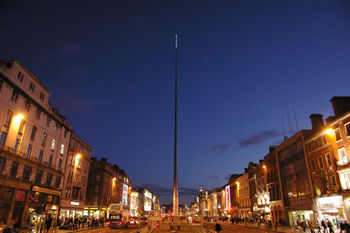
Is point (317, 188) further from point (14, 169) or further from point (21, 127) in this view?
point (21, 127)

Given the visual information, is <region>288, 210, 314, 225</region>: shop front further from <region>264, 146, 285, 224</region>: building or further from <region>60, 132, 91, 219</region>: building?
<region>60, 132, 91, 219</region>: building

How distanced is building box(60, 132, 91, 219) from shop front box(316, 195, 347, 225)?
50.8 metres

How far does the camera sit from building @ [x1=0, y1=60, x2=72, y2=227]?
36062 millimetres

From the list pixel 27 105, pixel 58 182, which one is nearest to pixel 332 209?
pixel 58 182

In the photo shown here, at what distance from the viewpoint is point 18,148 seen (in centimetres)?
3981

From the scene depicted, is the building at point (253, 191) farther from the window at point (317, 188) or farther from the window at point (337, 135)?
the window at point (337, 135)

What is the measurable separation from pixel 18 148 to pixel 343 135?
50.9 m

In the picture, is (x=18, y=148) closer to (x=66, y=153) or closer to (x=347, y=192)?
(x=66, y=153)

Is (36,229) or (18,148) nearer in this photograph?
(36,229)

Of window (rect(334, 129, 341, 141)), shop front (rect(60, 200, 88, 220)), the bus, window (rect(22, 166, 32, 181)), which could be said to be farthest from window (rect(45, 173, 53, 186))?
window (rect(334, 129, 341, 141))

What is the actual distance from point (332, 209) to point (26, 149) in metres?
50.7

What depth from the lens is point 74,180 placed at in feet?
206

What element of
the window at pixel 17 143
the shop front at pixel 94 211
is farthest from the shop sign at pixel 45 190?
the shop front at pixel 94 211

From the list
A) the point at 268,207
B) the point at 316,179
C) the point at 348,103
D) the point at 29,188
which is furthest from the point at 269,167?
the point at 29,188
